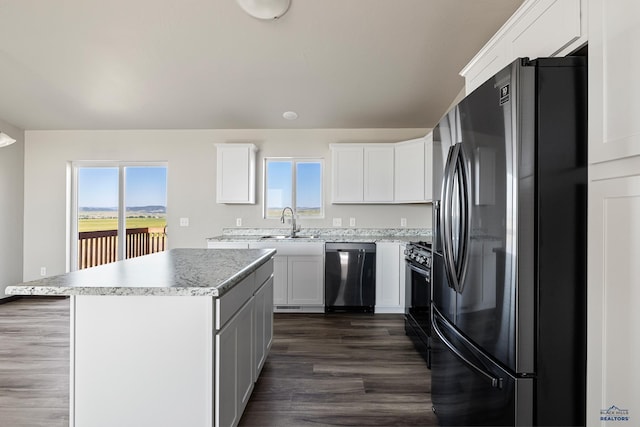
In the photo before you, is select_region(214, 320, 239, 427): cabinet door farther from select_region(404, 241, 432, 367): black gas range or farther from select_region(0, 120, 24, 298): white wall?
select_region(0, 120, 24, 298): white wall

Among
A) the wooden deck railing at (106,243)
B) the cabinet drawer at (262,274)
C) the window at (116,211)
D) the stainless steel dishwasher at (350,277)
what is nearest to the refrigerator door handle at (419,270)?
the stainless steel dishwasher at (350,277)

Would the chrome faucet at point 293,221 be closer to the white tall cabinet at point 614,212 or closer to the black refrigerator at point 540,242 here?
the black refrigerator at point 540,242

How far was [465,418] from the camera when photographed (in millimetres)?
1503

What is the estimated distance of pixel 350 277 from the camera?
412cm

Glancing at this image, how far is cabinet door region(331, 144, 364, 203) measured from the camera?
179 inches

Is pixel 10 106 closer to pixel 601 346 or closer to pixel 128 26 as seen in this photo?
pixel 128 26

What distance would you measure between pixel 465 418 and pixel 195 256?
6.24ft

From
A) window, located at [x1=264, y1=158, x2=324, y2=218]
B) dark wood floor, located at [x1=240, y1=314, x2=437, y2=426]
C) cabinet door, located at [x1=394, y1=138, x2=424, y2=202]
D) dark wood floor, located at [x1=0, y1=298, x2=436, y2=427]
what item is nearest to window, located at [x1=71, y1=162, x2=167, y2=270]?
dark wood floor, located at [x1=0, y1=298, x2=436, y2=427]

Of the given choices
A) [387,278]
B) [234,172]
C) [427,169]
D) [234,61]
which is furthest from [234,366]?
[427,169]

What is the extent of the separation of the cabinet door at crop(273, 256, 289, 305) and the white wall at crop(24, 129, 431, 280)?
84 cm

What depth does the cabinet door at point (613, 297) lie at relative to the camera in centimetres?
96

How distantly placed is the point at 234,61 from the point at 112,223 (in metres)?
3.26

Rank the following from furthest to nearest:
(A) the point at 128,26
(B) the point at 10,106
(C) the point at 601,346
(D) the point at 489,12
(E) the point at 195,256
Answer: (B) the point at 10,106 < (A) the point at 128,26 < (D) the point at 489,12 < (E) the point at 195,256 < (C) the point at 601,346

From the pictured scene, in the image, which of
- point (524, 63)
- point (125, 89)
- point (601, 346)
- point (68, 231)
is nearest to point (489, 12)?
point (524, 63)
